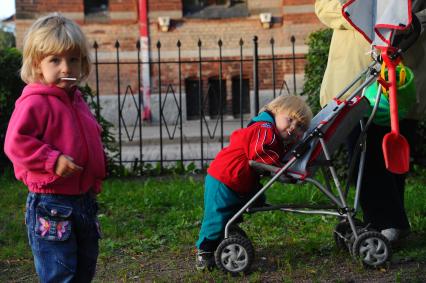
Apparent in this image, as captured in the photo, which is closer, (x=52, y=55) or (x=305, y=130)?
(x=52, y=55)

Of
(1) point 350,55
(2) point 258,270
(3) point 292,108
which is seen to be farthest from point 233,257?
(1) point 350,55

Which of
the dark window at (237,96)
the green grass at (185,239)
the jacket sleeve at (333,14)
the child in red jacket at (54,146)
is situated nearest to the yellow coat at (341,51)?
the jacket sleeve at (333,14)

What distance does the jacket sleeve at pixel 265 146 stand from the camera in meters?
3.92

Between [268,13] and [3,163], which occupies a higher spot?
[268,13]

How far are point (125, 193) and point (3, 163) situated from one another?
6.52 ft

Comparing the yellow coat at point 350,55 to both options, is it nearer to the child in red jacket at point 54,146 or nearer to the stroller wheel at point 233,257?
the stroller wheel at point 233,257

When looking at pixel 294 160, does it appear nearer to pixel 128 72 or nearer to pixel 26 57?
pixel 26 57

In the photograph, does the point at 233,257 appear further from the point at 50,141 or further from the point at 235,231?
the point at 50,141

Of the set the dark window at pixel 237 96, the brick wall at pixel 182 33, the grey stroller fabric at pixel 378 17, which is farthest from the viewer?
the brick wall at pixel 182 33

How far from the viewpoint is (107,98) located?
15.8m

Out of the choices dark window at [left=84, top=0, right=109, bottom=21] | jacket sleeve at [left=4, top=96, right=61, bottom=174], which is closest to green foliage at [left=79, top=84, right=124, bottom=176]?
jacket sleeve at [left=4, top=96, right=61, bottom=174]

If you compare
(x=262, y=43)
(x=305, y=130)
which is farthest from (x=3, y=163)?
(x=262, y=43)

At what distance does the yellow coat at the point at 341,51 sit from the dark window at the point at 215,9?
12.0m

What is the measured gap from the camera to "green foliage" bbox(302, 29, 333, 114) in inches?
275
